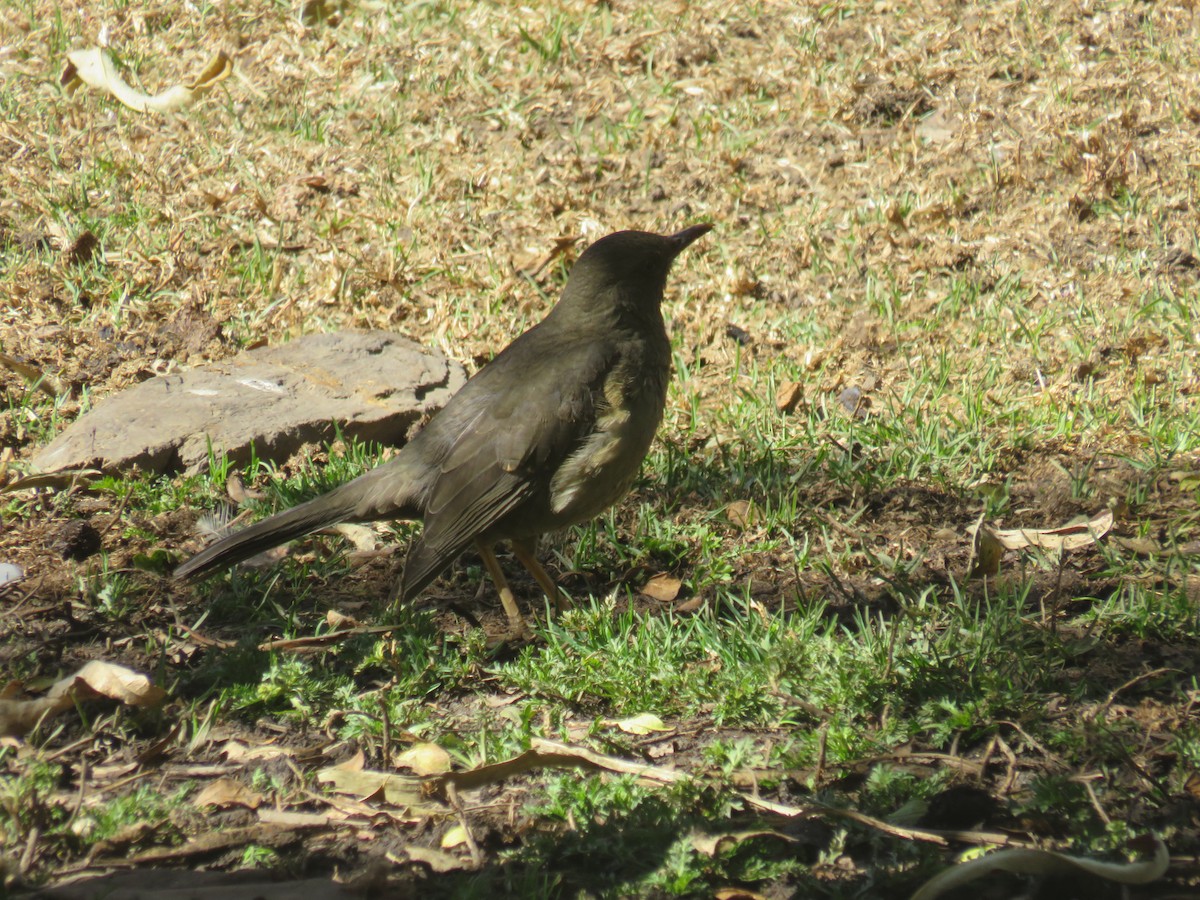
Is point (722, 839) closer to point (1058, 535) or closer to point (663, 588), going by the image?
point (663, 588)

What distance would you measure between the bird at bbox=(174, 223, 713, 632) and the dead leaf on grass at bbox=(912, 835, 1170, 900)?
237cm

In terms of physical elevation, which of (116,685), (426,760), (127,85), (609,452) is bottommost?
(426,760)

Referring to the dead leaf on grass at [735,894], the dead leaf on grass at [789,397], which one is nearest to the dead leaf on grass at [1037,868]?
the dead leaf on grass at [735,894]

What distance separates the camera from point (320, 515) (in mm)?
5109

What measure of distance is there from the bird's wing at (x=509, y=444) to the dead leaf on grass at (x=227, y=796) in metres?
1.28

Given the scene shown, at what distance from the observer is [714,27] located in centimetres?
962

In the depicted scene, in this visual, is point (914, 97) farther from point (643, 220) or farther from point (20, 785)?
point (20, 785)

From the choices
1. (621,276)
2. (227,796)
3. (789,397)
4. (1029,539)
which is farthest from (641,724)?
(789,397)

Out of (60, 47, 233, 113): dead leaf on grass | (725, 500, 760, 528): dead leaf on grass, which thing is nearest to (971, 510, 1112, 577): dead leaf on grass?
(725, 500, 760, 528): dead leaf on grass

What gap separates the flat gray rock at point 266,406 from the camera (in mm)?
5992

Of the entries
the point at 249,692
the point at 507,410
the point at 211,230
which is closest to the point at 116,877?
the point at 249,692

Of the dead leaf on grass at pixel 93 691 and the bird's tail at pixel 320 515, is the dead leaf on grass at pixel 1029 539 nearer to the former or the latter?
the bird's tail at pixel 320 515

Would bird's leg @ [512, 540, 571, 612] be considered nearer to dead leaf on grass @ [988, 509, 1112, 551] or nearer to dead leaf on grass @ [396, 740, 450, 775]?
dead leaf on grass @ [396, 740, 450, 775]

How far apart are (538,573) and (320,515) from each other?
945mm
